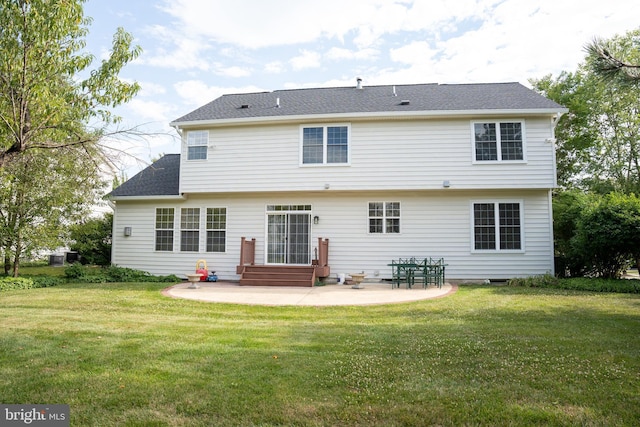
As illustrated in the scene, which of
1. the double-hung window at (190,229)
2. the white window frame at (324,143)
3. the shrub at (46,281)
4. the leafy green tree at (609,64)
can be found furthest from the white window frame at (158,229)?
the leafy green tree at (609,64)

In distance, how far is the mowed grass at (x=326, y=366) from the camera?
332cm

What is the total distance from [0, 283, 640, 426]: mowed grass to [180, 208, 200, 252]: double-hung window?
21.9ft

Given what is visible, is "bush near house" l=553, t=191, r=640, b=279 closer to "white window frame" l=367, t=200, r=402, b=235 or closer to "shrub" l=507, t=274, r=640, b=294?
"shrub" l=507, t=274, r=640, b=294

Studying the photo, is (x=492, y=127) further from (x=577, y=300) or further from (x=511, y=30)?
(x=577, y=300)

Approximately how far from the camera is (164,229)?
48.7ft

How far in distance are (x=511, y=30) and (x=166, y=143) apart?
11548 millimetres

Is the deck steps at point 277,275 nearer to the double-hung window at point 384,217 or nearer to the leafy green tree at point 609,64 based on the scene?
the double-hung window at point 384,217

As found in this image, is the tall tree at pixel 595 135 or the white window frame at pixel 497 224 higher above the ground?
the tall tree at pixel 595 135

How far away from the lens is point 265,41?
13008 mm

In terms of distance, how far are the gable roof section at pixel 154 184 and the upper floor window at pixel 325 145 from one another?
5.04 m

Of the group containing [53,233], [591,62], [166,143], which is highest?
[591,62]

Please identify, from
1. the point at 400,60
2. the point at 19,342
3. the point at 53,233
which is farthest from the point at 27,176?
the point at 400,60

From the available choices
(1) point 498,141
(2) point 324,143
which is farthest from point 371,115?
(1) point 498,141

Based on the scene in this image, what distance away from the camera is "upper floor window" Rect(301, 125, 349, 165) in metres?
13.6
